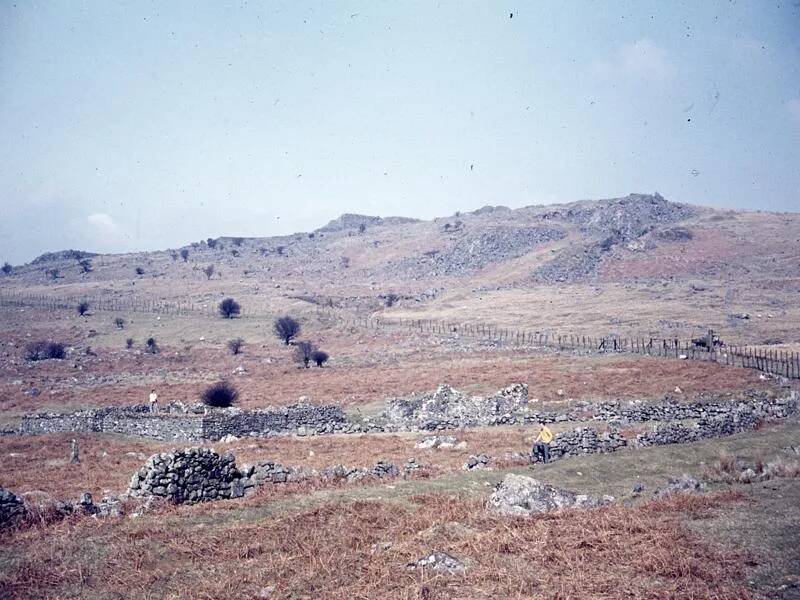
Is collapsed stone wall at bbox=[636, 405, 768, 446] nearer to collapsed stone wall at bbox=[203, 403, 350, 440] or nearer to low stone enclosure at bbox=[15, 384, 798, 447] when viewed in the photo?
low stone enclosure at bbox=[15, 384, 798, 447]

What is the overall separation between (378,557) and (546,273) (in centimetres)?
11993

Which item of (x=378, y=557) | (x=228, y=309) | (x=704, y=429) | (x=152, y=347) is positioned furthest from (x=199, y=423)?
(x=228, y=309)

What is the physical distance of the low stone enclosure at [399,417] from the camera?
3022 centimetres

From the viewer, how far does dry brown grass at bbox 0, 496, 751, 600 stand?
29.7 feet

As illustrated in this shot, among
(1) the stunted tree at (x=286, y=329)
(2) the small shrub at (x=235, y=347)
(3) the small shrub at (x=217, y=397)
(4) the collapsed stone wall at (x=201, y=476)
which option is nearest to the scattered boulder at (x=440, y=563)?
(4) the collapsed stone wall at (x=201, y=476)

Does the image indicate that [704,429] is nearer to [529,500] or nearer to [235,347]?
[529,500]

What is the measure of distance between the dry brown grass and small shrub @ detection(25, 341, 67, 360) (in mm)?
70599

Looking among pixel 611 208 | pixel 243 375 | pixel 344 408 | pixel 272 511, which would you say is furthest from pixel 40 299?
pixel 611 208

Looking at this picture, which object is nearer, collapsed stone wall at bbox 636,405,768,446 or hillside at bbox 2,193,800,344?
collapsed stone wall at bbox 636,405,768,446

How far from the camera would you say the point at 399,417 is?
35.1 metres

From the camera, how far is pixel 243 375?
59.9 meters

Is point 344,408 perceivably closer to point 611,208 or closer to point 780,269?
point 780,269

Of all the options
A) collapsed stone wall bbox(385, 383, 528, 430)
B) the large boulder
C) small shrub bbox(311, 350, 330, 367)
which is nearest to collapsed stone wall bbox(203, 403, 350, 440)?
collapsed stone wall bbox(385, 383, 528, 430)

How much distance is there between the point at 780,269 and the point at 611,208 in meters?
68.0
